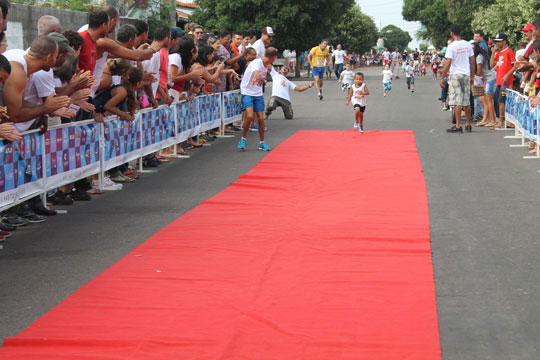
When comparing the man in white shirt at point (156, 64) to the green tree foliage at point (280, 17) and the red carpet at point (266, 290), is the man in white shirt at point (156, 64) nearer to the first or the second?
the red carpet at point (266, 290)

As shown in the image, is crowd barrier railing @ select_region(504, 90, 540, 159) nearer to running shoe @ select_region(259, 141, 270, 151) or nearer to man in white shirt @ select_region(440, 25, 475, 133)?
man in white shirt @ select_region(440, 25, 475, 133)

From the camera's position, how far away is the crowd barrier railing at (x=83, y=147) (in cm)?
801

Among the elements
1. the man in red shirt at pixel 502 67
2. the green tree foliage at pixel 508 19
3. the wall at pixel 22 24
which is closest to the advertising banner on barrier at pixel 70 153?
the man in red shirt at pixel 502 67

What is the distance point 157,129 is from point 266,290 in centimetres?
734

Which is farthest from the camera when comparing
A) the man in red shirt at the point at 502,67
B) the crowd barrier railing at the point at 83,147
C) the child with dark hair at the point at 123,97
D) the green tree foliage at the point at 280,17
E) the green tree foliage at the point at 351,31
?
the green tree foliage at the point at 351,31

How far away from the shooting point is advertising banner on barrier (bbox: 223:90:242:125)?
57.3 ft

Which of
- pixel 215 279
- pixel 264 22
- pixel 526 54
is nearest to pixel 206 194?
pixel 215 279

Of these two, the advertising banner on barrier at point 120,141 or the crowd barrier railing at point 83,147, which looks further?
the advertising banner on barrier at point 120,141

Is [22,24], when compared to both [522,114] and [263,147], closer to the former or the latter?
[263,147]

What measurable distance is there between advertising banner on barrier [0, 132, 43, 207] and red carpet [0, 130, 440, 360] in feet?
5.15

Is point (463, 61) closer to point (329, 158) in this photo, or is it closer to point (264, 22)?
point (329, 158)

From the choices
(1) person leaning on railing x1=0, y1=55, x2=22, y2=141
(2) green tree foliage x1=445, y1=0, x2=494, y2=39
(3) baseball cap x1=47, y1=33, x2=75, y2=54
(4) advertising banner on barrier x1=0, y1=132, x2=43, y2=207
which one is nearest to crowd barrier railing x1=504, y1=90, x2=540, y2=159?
(3) baseball cap x1=47, y1=33, x2=75, y2=54

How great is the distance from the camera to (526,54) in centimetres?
1562

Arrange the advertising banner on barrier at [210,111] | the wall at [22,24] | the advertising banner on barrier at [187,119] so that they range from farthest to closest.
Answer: the wall at [22,24] < the advertising banner on barrier at [210,111] < the advertising banner on barrier at [187,119]
